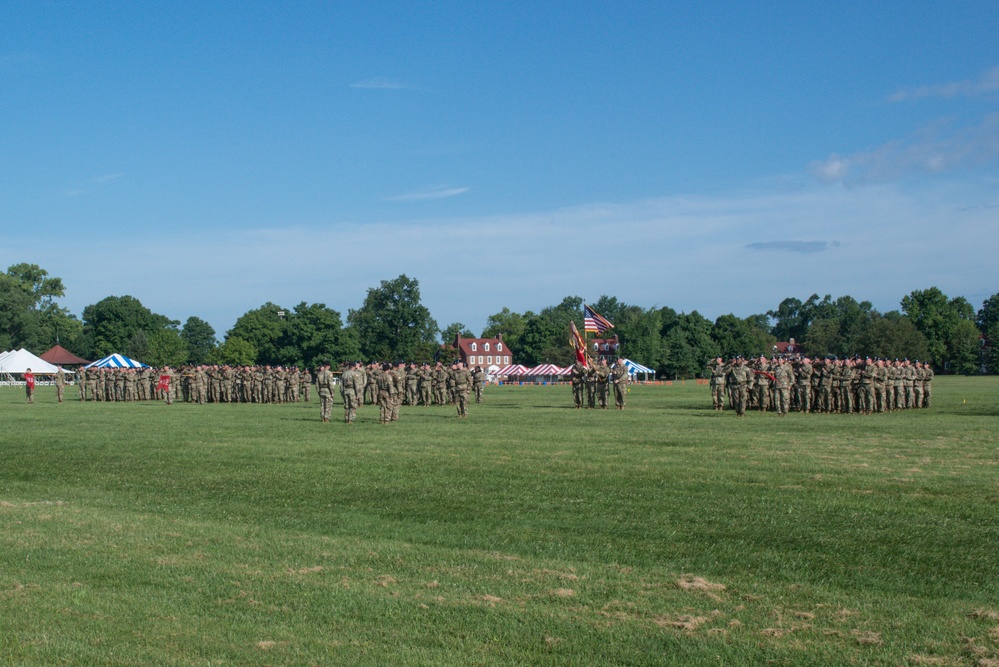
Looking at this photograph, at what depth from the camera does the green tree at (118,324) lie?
463 ft

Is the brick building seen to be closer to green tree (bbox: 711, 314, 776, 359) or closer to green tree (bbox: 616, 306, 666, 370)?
green tree (bbox: 616, 306, 666, 370)

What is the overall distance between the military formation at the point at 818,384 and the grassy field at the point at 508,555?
1322 cm

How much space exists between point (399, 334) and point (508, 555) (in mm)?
116192

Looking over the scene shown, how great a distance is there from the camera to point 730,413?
33.0m

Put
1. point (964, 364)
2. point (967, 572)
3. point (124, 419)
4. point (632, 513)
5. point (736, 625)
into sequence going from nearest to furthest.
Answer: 1. point (736, 625)
2. point (967, 572)
3. point (632, 513)
4. point (124, 419)
5. point (964, 364)

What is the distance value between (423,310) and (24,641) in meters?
120

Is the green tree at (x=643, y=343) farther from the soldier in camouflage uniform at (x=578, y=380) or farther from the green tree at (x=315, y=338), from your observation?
the soldier in camouflage uniform at (x=578, y=380)

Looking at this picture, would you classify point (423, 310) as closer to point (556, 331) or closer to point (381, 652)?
point (556, 331)

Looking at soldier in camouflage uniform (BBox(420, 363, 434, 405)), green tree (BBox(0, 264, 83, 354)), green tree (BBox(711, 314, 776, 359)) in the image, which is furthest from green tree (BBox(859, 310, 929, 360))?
green tree (BBox(0, 264, 83, 354))

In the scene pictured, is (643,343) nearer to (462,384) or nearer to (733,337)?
(733,337)

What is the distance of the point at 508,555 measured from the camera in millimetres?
9727

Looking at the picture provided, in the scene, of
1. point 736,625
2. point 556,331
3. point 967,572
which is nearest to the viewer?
point 736,625

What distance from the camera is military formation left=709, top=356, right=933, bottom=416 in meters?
32.9

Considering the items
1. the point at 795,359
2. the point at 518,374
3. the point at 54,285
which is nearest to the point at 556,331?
the point at 518,374
